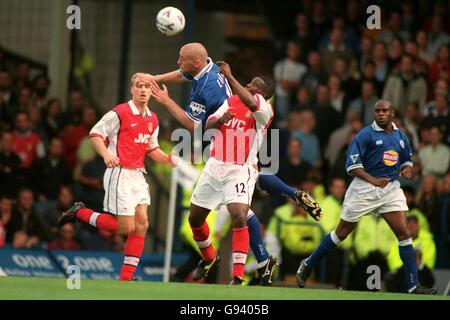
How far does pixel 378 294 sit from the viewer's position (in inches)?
478

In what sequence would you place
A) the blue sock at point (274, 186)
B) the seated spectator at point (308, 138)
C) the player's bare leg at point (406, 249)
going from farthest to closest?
Result: the seated spectator at point (308, 138)
the blue sock at point (274, 186)
the player's bare leg at point (406, 249)

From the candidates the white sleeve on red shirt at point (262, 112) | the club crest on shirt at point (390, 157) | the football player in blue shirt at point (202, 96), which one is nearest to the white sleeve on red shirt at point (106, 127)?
the football player in blue shirt at point (202, 96)

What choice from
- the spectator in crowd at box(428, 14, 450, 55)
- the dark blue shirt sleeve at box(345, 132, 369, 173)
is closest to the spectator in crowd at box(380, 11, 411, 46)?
the spectator in crowd at box(428, 14, 450, 55)

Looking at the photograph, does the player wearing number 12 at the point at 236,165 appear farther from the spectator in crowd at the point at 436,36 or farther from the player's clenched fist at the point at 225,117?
the spectator in crowd at the point at 436,36

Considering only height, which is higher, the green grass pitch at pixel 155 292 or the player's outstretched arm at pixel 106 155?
the player's outstretched arm at pixel 106 155

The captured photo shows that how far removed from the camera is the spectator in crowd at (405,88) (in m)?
19.5

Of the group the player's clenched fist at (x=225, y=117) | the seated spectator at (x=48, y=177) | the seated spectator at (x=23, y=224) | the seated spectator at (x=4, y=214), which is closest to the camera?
the player's clenched fist at (x=225, y=117)

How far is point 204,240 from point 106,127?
1.64m

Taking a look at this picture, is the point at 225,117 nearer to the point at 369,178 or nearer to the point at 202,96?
the point at 202,96

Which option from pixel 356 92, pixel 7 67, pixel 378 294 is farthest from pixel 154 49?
pixel 378 294

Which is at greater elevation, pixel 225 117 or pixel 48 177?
pixel 225 117

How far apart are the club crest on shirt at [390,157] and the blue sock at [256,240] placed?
1.54 m

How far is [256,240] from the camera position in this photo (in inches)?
541

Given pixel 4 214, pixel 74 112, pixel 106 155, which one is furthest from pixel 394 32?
pixel 106 155
